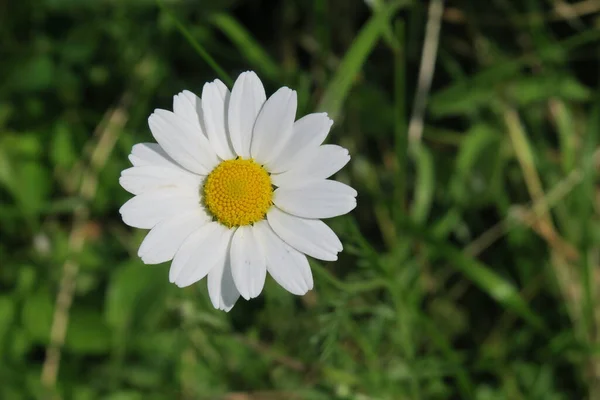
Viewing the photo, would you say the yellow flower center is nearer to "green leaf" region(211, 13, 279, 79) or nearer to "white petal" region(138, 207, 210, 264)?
"white petal" region(138, 207, 210, 264)

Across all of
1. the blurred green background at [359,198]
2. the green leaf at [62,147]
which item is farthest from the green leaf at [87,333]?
the green leaf at [62,147]

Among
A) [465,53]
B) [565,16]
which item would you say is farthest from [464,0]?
[565,16]

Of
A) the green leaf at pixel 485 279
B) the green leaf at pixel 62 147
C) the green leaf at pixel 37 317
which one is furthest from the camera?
the green leaf at pixel 62 147

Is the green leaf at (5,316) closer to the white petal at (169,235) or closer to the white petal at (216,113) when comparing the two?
the white petal at (169,235)

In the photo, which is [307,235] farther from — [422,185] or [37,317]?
[37,317]

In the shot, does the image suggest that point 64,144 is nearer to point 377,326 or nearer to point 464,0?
point 377,326

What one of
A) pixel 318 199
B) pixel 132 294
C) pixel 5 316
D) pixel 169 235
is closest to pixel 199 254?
pixel 169 235
